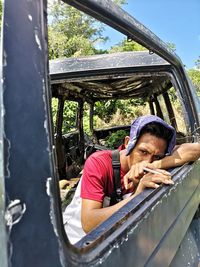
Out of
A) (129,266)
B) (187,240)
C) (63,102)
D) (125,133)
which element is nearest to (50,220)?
(129,266)

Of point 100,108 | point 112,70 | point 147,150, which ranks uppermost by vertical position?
point 112,70

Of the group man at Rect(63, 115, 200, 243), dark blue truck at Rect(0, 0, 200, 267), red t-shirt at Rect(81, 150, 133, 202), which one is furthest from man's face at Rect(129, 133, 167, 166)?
dark blue truck at Rect(0, 0, 200, 267)

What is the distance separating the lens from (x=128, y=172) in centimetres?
229

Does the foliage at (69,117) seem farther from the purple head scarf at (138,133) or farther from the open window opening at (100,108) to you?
the purple head scarf at (138,133)

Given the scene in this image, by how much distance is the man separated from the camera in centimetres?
190

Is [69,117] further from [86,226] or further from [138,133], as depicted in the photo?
[86,226]

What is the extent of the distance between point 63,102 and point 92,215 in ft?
11.2

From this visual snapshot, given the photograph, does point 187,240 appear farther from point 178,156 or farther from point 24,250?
point 24,250

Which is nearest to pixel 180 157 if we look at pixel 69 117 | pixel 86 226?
pixel 86 226

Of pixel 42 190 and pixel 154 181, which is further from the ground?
pixel 42 190

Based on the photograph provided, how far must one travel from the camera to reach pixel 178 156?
248 centimetres

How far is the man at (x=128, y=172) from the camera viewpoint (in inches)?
74.9

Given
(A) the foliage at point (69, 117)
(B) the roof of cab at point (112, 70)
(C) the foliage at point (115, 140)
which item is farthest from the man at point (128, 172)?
(C) the foliage at point (115, 140)

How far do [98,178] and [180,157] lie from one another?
60 centimetres
